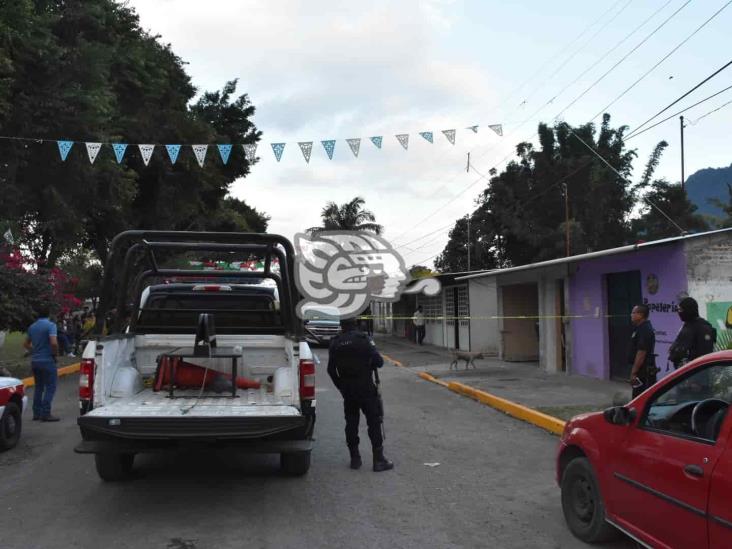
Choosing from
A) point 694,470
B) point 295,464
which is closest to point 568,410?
point 295,464

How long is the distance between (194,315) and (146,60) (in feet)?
58.6

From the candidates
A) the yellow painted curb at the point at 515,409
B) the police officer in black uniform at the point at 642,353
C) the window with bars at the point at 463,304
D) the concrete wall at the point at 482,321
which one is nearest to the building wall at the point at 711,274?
the yellow painted curb at the point at 515,409

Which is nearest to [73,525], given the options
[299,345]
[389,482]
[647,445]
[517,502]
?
[299,345]

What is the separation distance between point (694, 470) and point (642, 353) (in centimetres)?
395

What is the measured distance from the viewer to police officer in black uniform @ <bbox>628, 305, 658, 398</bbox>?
7.13m

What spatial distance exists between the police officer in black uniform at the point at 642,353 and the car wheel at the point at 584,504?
269cm

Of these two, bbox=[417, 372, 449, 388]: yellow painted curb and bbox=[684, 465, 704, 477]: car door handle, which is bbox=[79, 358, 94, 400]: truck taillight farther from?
bbox=[417, 372, 449, 388]: yellow painted curb

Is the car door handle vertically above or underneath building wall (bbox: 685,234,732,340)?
underneath

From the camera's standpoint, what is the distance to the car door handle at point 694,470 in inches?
132

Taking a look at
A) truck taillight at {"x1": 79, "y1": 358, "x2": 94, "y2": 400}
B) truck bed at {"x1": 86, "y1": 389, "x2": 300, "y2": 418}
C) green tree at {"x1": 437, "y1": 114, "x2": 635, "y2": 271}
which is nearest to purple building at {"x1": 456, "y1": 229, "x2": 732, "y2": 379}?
truck bed at {"x1": 86, "y1": 389, "x2": 300, "y2": 418}

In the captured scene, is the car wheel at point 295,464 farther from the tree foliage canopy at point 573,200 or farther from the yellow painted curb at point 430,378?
the tree foliage canopy at point 573,200

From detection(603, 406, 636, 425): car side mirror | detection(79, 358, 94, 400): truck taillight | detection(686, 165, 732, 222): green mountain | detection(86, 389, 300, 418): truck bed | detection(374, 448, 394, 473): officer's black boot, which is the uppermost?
detection(686, 165, 732, 222): green mountain

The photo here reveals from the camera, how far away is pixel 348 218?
40125 millimetres

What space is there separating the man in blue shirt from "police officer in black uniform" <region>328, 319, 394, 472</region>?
4753 mm
